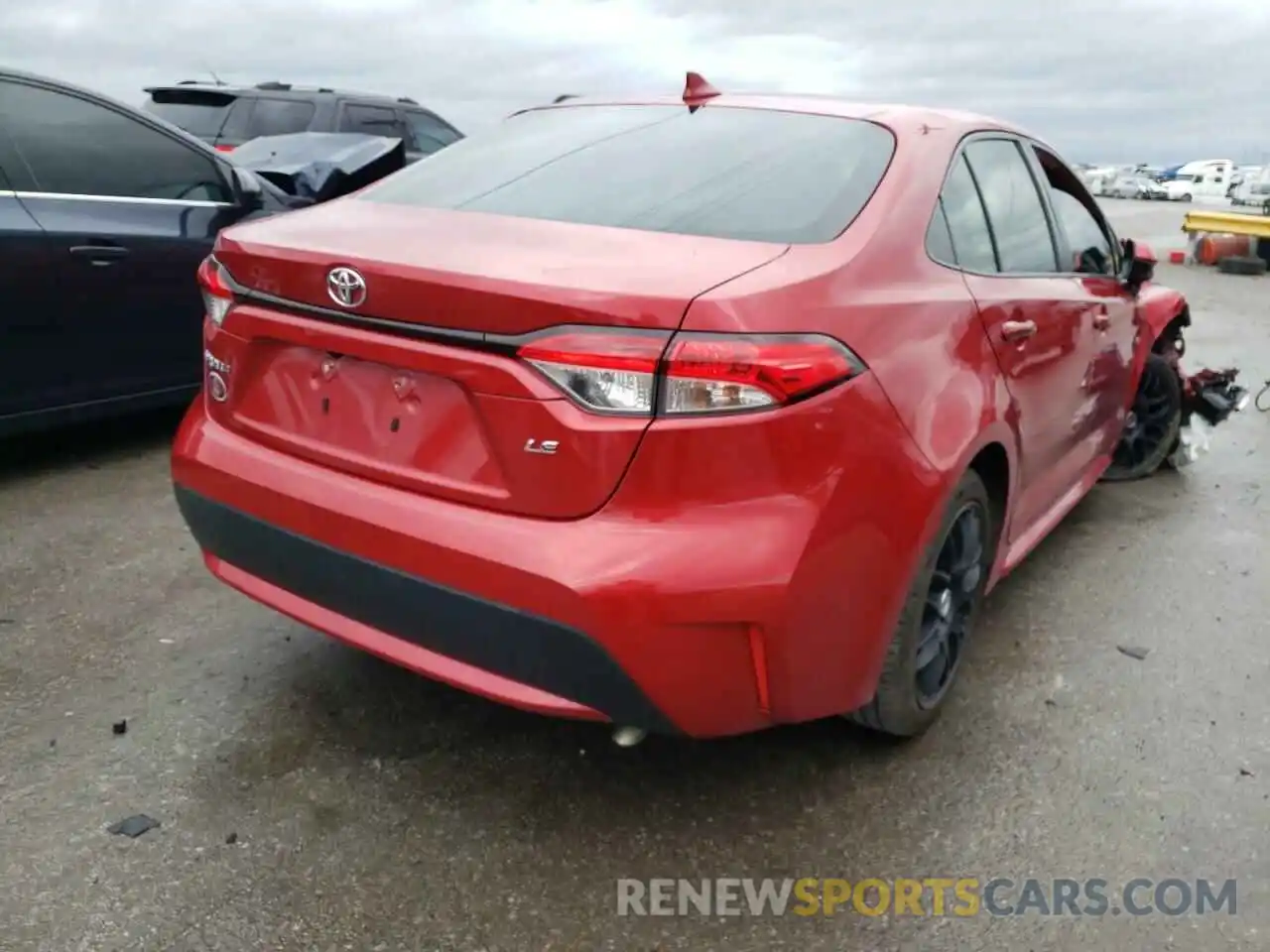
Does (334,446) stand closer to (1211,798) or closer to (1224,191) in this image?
(1211,798)

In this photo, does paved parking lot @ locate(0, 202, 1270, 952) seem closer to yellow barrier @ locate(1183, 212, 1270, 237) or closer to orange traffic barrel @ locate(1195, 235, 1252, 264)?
yellow barrier @ locate(1183, 212, 1270, 237)

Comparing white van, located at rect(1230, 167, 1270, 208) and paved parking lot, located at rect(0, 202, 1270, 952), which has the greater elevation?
paved parking lot, located at rect(0, 202, 1270, 952)

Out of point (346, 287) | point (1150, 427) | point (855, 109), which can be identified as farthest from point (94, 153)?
point (1150, 427)

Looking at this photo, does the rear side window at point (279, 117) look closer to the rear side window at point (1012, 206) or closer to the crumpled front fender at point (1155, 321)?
the crumpled front fender at point (1155, 321)

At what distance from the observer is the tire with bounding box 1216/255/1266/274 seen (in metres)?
15.8

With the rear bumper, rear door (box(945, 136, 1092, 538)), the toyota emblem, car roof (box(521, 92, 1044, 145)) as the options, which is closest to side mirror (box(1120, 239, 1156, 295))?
rear door (box(945, 136, 1092, 538))

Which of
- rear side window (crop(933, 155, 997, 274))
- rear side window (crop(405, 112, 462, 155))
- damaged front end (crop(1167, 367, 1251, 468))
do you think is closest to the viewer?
rear side window (crop(933, 155, 997, 274))

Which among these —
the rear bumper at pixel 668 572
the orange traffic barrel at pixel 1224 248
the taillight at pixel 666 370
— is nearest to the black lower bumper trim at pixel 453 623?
the rear bumper at pixel 668 572

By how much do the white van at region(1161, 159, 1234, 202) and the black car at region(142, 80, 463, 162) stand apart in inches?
1966

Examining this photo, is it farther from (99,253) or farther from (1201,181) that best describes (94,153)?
(1201,181)

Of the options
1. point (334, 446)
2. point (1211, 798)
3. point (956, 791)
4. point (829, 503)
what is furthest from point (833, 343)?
point (1211, 798)

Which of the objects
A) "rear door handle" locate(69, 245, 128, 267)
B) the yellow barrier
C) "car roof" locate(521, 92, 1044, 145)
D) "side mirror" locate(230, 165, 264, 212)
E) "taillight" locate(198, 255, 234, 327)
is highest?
"car roof" locate(521, 92, 1044, 145)

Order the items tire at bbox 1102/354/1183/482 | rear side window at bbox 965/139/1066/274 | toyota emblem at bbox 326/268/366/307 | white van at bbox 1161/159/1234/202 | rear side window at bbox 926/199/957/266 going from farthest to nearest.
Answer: white van at bbox 1161/159/1234/202 → tire at bbox 1102/354/1183/482 → rear side window at bbox 965/139/1066/274 → rear side window at bbox 926/199/957/266 → toyota emblem at bbox 326/268/366/307

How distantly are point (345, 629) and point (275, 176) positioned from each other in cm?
442
